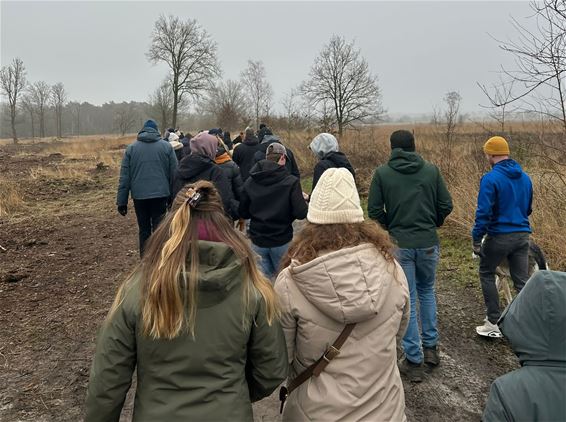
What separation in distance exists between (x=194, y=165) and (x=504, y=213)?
10.3ft

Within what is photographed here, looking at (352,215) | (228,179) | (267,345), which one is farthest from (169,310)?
(228,179)

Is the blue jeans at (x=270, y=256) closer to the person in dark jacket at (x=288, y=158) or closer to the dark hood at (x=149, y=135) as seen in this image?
the person in dark jacket at (x=288, y=158)

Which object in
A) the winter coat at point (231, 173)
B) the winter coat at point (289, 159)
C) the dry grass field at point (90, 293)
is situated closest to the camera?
the dry grass field at point (90, 293)

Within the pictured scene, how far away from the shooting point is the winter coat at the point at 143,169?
19.6 ft

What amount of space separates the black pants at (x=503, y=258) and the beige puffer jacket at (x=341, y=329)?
7.93 ft

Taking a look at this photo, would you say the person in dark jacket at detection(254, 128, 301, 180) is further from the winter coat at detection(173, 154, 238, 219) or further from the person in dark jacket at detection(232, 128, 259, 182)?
the winter coat at detection(173, 154, 238, 219)

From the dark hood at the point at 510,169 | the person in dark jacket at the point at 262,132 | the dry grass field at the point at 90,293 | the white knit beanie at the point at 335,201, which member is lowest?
the dry grass field at the point at 90,293

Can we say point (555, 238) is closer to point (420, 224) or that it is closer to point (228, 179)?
point (420, 224)

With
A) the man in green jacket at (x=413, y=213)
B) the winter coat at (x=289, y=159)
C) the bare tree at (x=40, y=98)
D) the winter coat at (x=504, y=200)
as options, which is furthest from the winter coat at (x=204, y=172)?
the bare tree at (x=40, y=98)

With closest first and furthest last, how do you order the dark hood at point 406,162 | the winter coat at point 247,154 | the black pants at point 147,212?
the dark hood at point 406,162 < the black pants at point 147,212 < the winter coat at point 247,154

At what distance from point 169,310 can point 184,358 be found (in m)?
0.21

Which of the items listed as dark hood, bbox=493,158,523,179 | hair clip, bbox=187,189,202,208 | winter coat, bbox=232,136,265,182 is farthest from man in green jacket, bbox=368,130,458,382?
winter coat, bbox=232,136,265,182

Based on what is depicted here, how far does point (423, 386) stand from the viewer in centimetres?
357

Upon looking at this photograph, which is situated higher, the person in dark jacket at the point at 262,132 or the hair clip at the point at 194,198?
the person in dark jacket at the point at 262,132
